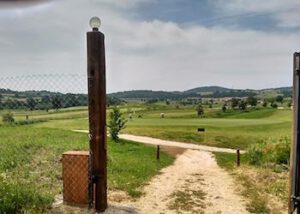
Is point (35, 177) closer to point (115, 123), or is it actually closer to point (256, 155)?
Answer: point (256, 155)

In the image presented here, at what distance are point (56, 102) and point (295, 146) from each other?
12.6 feet

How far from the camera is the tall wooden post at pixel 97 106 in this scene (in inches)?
265

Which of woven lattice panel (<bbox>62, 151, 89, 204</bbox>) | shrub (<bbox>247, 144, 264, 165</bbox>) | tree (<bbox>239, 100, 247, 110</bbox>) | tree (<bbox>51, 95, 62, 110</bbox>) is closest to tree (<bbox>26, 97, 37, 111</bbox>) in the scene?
tree (<bbox>51, 95, 62, 110</bbox>)

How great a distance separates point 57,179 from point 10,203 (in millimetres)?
3514

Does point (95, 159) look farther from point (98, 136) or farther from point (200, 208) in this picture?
point (200, 208)

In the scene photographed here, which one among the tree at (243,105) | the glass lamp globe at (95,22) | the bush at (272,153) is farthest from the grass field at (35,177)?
the tree at (243,105)

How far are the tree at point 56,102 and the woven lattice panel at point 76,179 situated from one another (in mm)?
1078

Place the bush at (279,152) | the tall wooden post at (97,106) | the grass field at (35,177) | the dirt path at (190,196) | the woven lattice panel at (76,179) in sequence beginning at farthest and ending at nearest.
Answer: the bush at (279,152) < the dirt path at (190,196) < the woven lattice panel at (76,179) < the tall wooden post at (97,106) < the grass field at (35,177)

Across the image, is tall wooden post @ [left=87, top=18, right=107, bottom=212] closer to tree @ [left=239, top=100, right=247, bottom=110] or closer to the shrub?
the shrub

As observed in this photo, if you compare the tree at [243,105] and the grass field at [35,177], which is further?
the tree at [243,105]

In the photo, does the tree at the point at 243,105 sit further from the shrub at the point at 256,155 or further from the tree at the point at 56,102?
the tree at the point at 56,102

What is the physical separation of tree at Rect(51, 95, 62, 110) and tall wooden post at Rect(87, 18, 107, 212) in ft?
1.76

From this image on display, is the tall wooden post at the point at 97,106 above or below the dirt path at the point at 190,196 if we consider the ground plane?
above

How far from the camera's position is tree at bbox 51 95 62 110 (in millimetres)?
6386
